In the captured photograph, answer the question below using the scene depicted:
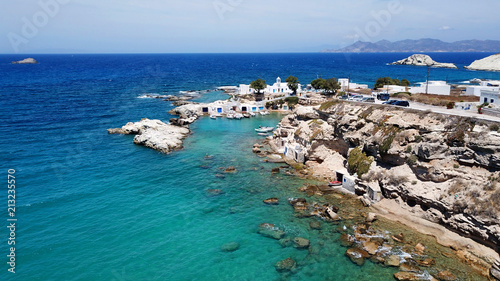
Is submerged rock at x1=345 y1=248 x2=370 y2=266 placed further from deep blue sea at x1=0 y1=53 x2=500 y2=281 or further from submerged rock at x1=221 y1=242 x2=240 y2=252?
submerged rock at x1=221 y1=242 x2=240 y2=252

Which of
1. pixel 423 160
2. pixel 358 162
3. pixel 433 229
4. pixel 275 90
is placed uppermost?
pixel 275 90

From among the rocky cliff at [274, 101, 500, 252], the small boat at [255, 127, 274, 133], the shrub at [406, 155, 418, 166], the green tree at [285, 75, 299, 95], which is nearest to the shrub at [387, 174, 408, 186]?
the rocky cliff at [274, 101, 500, 252]

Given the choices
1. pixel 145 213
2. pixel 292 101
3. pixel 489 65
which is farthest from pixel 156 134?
pixel 489 65

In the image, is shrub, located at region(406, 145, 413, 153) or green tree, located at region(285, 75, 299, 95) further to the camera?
green tree, located at region(285, 75, 299, 95)

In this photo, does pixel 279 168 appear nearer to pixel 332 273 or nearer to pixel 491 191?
pixel 332 273

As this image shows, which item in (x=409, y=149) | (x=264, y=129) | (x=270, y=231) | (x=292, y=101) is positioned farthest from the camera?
(x=292, y=101)

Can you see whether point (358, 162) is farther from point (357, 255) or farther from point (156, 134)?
point (156, 134)

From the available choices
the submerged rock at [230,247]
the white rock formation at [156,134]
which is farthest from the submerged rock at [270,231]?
the white rock formation at [156,134]
